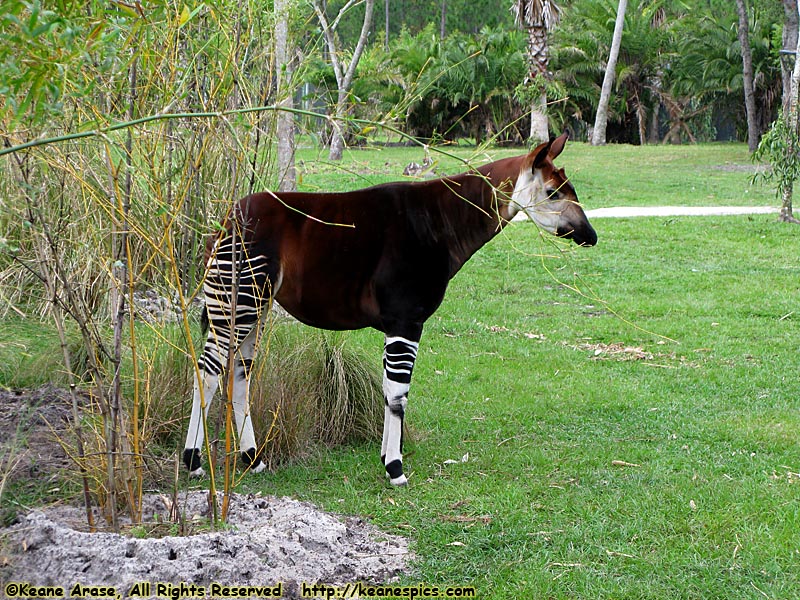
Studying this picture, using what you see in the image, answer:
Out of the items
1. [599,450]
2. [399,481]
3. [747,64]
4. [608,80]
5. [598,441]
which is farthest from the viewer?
[608,80]

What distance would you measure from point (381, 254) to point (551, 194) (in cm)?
102

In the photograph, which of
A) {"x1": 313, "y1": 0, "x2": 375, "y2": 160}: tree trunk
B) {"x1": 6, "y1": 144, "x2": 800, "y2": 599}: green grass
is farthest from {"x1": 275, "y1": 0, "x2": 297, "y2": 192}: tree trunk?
{"x1": 6, "y1": 144, "x2": 800, "y2": 599}: green grass

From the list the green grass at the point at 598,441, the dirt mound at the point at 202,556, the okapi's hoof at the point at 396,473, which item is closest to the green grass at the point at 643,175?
the green grass at the point at 598,441

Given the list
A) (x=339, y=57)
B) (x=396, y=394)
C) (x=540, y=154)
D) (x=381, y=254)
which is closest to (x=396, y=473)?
(x=396, y=394)

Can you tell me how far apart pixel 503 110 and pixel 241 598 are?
96.1ft

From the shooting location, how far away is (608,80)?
30.0m

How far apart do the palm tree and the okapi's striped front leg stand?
20.8m

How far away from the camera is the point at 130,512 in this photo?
163 inches

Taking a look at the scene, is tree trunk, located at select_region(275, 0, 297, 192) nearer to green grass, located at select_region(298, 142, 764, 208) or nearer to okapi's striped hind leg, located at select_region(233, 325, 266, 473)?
okapi's striped hind leg, located at select_region(233, 325, 266, 473)

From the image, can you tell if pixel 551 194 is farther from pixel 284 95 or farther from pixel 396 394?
pixel 284 95

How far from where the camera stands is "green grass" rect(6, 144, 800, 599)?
4.26 m

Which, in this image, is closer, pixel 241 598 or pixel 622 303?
pixel 241 598

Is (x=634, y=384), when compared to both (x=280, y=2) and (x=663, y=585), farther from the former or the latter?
(x=280, y=2)

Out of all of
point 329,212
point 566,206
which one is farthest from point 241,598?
point 566,206
